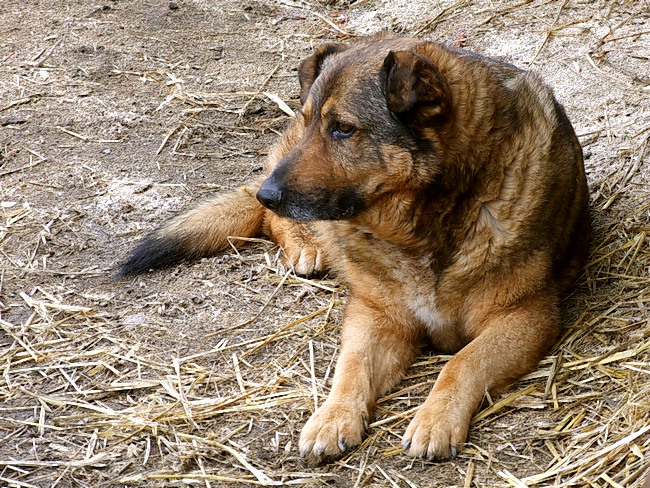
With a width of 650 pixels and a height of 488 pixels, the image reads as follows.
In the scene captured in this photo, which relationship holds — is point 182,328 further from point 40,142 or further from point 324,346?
point 40,142

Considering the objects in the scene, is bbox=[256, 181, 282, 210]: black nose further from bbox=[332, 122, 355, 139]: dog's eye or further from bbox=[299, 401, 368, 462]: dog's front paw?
bbox=[299, 401, 368, 462]: dog's front paw

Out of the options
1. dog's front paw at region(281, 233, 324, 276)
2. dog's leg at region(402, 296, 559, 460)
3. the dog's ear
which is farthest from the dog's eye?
dog's front paw at region(281, 233, 324, 276)

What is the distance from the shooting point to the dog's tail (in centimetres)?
545

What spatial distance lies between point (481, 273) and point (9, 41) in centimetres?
595

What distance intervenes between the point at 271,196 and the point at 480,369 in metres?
1.31

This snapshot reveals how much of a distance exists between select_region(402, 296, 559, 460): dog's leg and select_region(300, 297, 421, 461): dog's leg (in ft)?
0.99

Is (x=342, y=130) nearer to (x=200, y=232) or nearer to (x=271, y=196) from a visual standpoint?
(x=271, y=196)

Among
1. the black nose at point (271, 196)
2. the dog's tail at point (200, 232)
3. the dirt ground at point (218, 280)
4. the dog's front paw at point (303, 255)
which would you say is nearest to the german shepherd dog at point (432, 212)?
the black nose at point (271, 196)

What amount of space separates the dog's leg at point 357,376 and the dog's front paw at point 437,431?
269 millimetres

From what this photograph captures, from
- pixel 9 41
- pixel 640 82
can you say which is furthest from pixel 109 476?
pixel 9 41

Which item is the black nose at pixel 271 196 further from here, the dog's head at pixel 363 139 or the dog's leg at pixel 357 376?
the dog's leg at pixel 357 376

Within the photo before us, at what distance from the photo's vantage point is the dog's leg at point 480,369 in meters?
Result: 3.88

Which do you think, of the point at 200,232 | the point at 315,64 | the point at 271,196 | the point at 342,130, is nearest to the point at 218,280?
the point at 200,232

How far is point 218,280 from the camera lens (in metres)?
5.46
